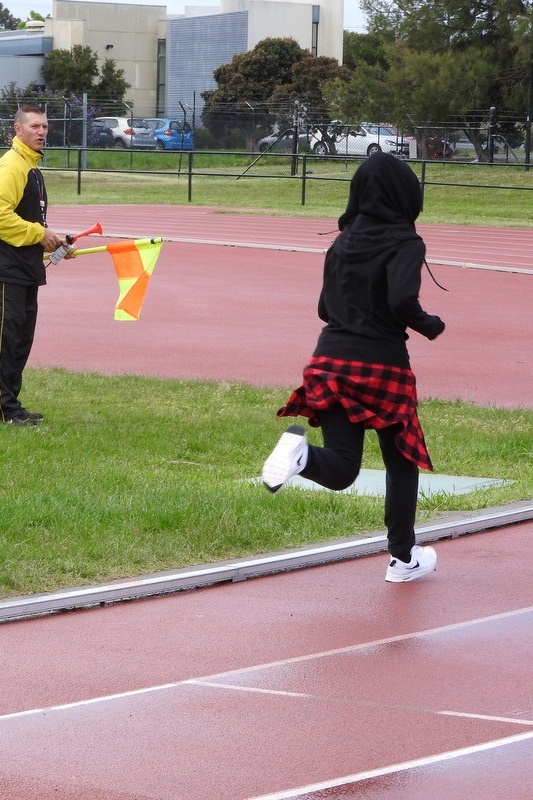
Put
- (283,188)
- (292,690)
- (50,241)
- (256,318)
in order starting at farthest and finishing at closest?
(283,188), (256,318), (50,241), (292,690)

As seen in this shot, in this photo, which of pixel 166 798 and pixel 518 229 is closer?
pixel 166 798

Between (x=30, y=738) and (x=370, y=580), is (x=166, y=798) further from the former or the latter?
(x=370, y=580)

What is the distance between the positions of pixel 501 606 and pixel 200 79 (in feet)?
229

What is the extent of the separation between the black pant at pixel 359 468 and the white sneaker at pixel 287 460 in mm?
97

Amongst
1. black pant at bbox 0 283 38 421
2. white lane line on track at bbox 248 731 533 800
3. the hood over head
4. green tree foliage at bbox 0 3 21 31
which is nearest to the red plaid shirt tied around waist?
the hood over head

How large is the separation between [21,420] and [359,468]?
383cm

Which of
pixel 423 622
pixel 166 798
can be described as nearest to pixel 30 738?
pixel 166 798

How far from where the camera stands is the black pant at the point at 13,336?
8.88 metres

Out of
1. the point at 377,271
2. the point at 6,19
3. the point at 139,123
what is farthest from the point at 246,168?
the point at 6,19

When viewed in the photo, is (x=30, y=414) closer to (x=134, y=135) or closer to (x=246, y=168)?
(x=246, y=168)

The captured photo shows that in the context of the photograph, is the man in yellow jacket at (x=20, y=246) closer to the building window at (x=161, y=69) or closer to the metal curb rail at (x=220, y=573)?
the metal curb rail at (x=220, y=573)

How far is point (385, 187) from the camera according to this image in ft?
17.8

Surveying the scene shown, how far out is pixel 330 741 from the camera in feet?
13.6

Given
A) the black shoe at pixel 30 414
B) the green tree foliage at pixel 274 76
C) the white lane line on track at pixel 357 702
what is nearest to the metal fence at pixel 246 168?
the green tree foliage at pixel 274 76
